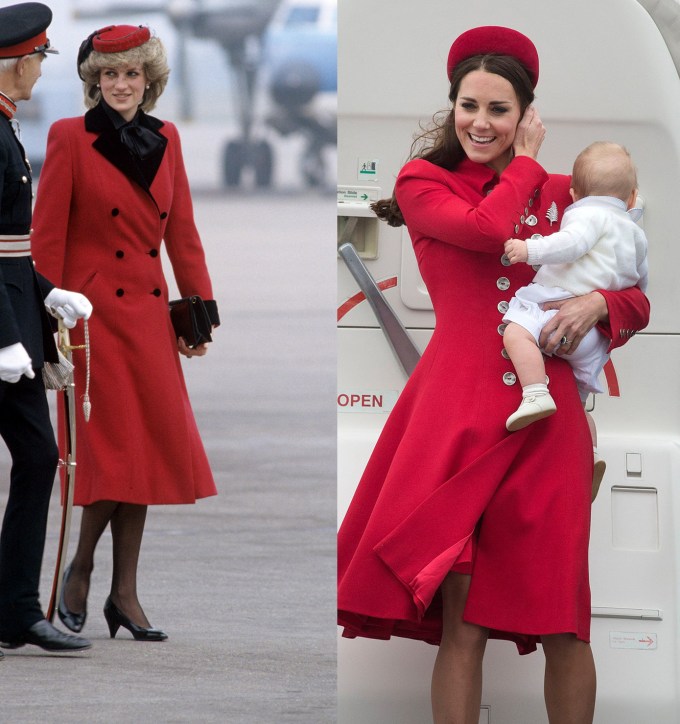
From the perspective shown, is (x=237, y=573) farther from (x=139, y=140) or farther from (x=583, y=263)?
(x=583, y=263)

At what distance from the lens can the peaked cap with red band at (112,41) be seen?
10.5 ft

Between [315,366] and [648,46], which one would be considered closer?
[648,46]

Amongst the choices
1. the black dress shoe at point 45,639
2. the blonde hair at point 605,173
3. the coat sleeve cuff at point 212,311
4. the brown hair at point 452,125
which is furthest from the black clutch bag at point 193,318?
the blonde hair at point 605,173

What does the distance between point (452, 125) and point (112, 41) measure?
2.36 feet

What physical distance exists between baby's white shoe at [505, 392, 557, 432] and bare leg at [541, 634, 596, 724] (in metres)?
0.42

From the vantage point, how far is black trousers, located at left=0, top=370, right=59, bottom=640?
3.42 metres

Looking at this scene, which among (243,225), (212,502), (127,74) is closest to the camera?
(127,74)

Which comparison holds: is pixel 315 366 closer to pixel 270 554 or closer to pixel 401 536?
pixel 270 554

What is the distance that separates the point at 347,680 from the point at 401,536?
534mm

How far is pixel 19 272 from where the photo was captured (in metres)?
3.26

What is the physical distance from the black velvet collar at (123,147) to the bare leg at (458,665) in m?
1.17

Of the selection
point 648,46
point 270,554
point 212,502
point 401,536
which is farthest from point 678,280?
point 212,502

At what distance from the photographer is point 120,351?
3.61m

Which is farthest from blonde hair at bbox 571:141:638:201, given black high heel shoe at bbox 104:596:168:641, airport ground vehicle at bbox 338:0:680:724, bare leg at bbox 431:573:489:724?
black high heel shoe at bbox 104:596:168:641
